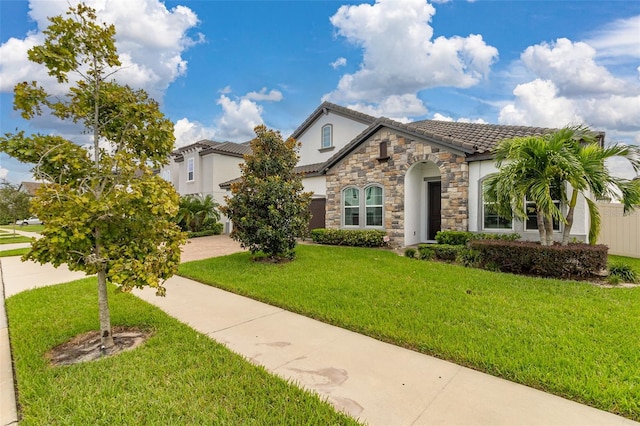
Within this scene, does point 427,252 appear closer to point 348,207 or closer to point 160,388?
point 348,207

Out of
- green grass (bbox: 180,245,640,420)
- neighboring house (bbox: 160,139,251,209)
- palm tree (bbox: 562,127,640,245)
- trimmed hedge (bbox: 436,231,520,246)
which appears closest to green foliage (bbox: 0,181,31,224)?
neighboring house (bbox: 160,139,251,209)

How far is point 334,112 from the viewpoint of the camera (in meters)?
18.1

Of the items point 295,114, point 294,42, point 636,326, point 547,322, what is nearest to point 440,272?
point 547,322

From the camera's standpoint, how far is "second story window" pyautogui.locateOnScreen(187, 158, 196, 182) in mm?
24188

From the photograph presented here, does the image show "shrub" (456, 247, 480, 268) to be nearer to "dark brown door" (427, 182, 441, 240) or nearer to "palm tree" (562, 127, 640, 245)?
"palm tree" (562, 127, 640, 245)

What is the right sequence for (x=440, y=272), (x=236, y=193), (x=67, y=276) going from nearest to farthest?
1. (x=440, y=272)
2. (x=67, y=276)
3. (x=236, y=193)

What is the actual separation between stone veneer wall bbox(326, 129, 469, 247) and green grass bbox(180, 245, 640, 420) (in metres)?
3.35

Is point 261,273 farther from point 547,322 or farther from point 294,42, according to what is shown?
point 294,42

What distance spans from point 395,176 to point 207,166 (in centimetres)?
1591

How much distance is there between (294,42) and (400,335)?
45.2 ft

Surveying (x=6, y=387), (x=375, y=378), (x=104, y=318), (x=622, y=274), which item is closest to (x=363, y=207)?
(x=622, y=274)

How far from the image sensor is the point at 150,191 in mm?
3812

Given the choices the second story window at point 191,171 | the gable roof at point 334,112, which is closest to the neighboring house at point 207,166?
the second story window at point 191,171

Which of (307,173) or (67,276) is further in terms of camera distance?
(307,173)
